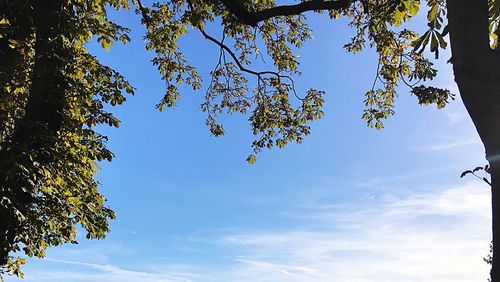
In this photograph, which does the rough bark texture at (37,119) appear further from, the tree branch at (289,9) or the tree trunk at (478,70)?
the tree trunk at (478,70)

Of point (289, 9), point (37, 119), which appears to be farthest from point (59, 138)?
point (289, 9)

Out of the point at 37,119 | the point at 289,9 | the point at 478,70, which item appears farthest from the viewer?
the point at 37,119

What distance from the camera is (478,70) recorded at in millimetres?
3197

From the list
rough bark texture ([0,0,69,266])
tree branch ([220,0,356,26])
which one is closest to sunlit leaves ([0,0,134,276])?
rough bark texture ([0,0,69,266])

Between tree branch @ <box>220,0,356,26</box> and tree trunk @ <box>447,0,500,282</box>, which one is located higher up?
tree branch @ <box>220,0,356,26</box>

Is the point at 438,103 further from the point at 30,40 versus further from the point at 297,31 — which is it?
the point at 30,40

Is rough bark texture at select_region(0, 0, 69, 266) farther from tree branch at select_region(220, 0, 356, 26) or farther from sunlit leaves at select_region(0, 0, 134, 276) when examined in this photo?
tree branch at select_region(220, 0, 356, 26)

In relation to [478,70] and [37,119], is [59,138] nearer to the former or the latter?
[37,119]

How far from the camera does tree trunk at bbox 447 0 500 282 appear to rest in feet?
10.2

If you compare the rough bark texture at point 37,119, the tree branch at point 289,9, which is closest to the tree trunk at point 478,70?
the tree branch at point 289,9

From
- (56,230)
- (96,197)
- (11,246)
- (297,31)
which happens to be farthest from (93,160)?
(297,31)

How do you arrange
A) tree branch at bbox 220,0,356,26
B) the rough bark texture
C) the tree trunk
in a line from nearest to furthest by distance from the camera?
the tree trunk < the rough bark texture < tree branch at bbox 220,0,356,26

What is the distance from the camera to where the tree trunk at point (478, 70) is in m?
3.12

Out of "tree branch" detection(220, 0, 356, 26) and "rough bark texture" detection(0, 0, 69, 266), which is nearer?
"rough bark texture" detection(0, 0, 69, 266)
